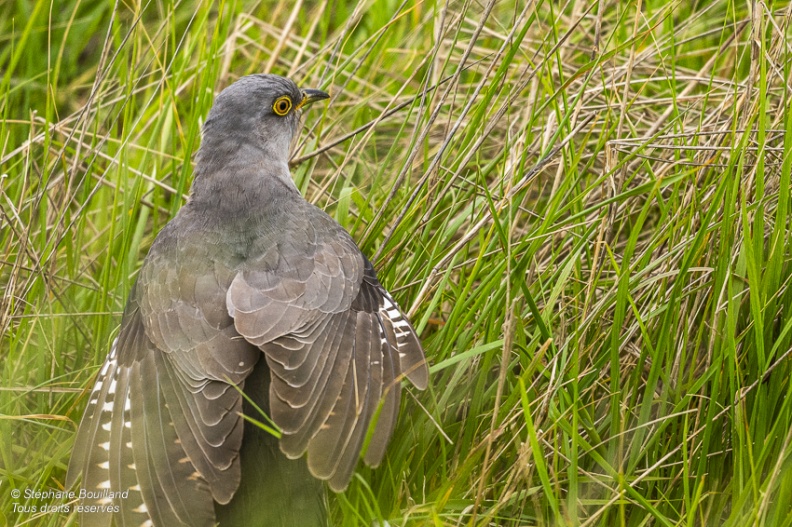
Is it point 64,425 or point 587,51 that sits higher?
point 587,51

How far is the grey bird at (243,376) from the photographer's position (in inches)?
120

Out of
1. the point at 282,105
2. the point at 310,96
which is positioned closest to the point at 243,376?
the point at 282,105

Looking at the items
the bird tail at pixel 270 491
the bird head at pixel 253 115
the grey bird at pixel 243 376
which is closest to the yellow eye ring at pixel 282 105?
the bird head at pixel 253 115

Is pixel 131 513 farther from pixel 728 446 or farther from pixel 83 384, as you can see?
pixel 728 446

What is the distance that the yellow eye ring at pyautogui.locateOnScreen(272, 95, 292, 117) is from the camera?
13.6 ft

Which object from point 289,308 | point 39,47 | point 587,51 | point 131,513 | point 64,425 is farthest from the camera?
point 39,47

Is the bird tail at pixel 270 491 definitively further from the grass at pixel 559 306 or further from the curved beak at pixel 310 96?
the curved beak at pixel 310 96

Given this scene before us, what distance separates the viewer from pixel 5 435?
3.49 m

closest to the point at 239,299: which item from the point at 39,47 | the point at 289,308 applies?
the point at 289,308

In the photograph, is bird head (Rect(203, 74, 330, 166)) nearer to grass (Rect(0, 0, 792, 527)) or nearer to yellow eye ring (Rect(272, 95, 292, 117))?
yellow eye ring (Rect(272, 95, 292, 117))

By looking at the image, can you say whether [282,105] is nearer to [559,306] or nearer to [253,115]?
[253,115]

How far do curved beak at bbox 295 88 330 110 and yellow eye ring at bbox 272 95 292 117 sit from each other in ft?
0.30

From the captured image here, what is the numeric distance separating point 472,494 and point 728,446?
39.5 inches

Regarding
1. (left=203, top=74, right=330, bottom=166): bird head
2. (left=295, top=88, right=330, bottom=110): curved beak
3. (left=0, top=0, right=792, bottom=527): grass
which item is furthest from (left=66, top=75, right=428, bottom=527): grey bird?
(left=295, top=88, right=330, bottom=110): curved beak
